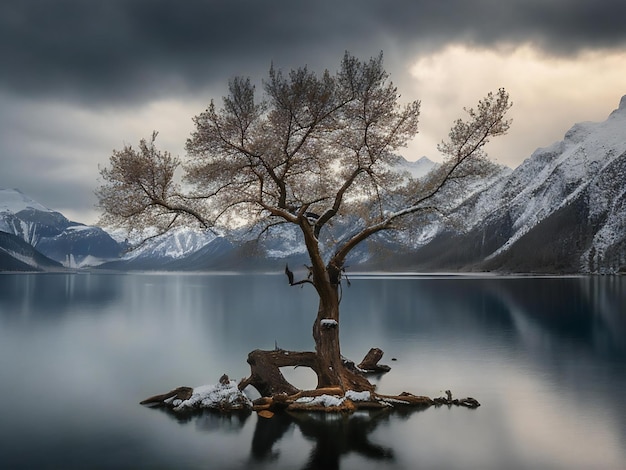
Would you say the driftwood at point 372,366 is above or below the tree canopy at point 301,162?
below

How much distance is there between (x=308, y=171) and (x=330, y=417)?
34.6 ft

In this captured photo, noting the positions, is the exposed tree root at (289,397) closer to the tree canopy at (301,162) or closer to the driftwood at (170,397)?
the driftwood at (170,397)

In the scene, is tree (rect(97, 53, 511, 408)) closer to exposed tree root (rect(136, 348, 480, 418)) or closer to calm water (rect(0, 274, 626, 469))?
exposed tree root (rect(136, 348, 480, 418))

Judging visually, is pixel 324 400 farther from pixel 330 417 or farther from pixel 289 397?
pixel 289 397

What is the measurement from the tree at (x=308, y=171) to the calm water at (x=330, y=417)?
177 inches

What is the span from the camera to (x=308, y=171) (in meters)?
24.5

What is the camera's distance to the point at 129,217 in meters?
22.8

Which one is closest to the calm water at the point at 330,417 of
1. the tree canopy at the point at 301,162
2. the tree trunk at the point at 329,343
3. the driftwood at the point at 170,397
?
the driftwood at the point at 170,397

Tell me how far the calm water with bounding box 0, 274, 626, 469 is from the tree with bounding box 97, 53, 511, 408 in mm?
4506

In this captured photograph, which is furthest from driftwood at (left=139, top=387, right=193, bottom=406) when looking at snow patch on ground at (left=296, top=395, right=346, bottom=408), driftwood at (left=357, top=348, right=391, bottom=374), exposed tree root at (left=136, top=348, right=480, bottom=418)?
driftwood at (left=357, top=348, right=391, bottom=374)

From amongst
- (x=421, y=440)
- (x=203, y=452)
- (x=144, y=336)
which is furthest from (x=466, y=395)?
(x=144, y=336)

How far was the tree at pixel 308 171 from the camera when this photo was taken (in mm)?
21391

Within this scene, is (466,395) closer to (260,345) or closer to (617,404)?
(617,404)

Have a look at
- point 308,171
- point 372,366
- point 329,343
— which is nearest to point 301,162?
point 308,171
